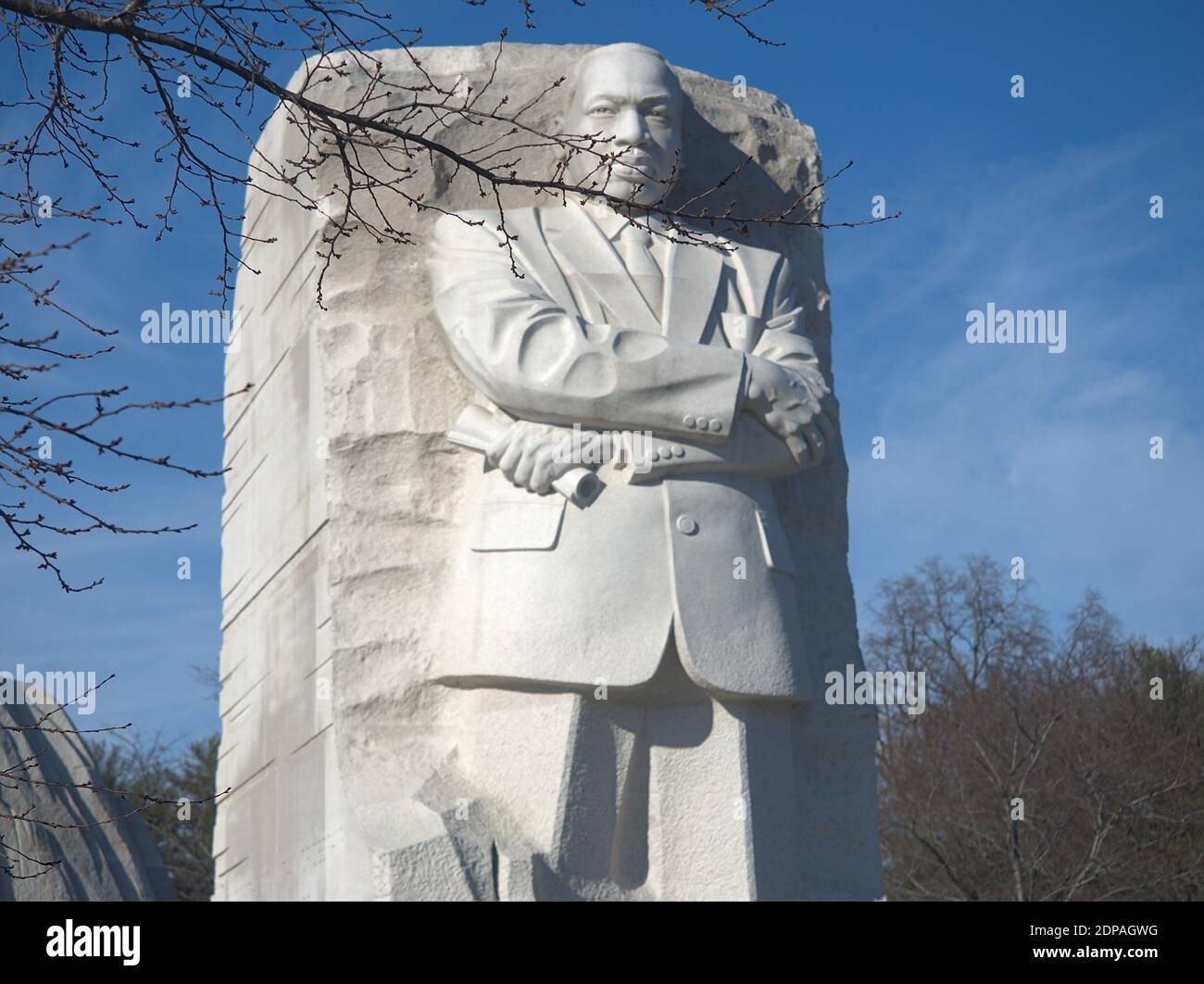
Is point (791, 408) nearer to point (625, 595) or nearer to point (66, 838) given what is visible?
point (625, 595)

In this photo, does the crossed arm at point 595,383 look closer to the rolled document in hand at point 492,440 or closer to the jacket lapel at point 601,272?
the rolled document in hand at point 492,440

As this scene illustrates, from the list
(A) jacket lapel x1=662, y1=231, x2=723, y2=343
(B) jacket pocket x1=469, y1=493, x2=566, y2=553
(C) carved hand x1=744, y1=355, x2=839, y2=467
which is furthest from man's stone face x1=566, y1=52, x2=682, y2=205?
(B) jacket pocket x1=469, y1=493, x2=566, y2=553

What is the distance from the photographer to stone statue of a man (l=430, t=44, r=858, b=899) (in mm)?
5277

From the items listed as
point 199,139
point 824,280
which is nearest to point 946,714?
point 824,280

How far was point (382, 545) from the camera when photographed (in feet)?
18.7

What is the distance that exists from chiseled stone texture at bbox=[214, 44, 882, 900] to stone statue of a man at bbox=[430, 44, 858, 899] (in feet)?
0.45

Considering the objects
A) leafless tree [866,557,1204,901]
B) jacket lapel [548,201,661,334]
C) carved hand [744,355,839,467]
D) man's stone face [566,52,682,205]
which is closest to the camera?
carved hand [744,355,839,467]

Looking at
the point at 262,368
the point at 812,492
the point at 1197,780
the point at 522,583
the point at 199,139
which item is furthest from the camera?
the point at 1197,780

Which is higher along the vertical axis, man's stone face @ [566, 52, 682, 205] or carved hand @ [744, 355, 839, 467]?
man's stone face @ [566, 52, 682, 205]

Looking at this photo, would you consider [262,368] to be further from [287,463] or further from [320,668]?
[320,668]

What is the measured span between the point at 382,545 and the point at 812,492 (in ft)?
5.31

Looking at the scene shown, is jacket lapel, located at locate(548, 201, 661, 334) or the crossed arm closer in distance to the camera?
the crossed arm

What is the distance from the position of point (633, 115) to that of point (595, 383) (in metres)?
1.04

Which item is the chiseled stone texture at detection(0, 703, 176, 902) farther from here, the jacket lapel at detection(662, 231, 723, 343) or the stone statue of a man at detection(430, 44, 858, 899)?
the jacket lapel at detection(662, 231, 723, 343)
